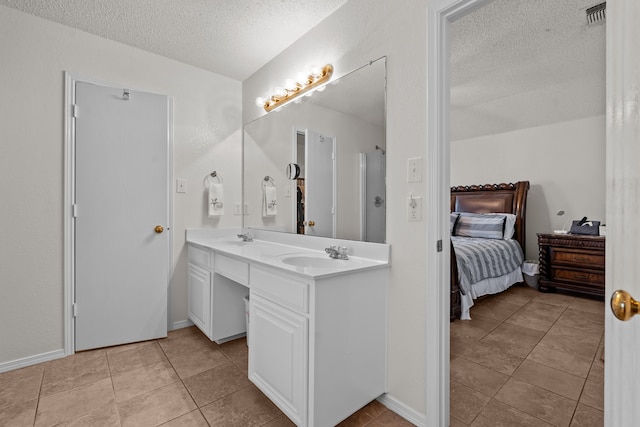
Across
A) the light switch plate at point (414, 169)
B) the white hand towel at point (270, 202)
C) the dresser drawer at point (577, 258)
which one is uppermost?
the light switch plate at point (414, 169)

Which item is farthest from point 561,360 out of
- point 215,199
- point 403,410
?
point 215,199

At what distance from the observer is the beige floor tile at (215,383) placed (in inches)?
67.0

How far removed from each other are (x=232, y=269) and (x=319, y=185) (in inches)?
32.7

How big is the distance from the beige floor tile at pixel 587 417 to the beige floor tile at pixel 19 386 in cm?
292

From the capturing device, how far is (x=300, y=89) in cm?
224

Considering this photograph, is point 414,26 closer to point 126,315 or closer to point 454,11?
point 454,11

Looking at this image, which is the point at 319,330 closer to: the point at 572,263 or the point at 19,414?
Result: the point at 19,414

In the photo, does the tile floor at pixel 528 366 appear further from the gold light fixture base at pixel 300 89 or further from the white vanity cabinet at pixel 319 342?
the gold light fixture base at pixel 300 89

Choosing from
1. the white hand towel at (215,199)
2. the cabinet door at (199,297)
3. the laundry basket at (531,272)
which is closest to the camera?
the cabinet door at (199,297)

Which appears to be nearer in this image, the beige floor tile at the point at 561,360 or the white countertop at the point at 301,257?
the white countertop at the point at 301,257

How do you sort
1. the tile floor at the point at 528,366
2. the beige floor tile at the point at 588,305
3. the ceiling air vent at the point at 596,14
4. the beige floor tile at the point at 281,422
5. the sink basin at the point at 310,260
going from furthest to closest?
the beige floor tile at the point at 588,305
the ceiling air vent at the point at 596,14
the sink basin at the point at 310,260
the tile floor at the point at 528,366
the beige floor tile at the point at 281,422

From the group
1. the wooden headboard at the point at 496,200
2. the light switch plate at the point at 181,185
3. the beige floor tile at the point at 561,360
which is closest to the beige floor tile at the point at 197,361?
the light switch plate at the point at 181,185

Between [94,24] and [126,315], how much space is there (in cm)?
216
